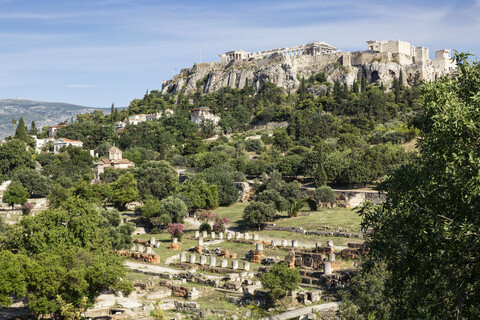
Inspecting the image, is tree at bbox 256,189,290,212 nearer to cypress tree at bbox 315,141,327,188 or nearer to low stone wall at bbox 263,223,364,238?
low stone wall at bbox 263,223,364,238

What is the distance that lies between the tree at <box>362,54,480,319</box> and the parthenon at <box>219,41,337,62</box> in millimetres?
138563

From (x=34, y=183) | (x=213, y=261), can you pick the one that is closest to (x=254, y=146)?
(x=34, y=183)

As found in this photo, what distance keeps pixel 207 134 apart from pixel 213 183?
44.4 m

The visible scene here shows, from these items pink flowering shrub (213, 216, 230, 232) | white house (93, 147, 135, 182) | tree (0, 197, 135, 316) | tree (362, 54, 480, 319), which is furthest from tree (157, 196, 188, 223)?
tree (362, 54, 480, 319)

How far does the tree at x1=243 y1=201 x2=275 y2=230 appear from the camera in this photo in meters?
44.5

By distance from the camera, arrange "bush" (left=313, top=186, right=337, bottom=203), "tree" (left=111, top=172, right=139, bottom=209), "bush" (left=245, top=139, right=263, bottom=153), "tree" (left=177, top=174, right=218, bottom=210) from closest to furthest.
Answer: "tree" (left=177, top=174, right=218, bottom=210), "bush" (left=313, top=186, right=337, bottom=203), "tree" (left=111, top=172, right=139, bottom=209), "bush" (left=245, top=139, right=263, bottom=153)

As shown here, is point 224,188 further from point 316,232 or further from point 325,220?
point 316,232

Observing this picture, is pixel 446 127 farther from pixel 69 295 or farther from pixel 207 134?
pixel 207 134

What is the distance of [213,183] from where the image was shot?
60.5m

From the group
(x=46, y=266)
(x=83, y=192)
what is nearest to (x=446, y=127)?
(x=46, y=266)

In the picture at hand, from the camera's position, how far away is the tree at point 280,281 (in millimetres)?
23422

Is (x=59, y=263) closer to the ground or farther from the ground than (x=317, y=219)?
farther from the ground

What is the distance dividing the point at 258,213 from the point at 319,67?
9993 cm

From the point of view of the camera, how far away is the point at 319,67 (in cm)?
13788
